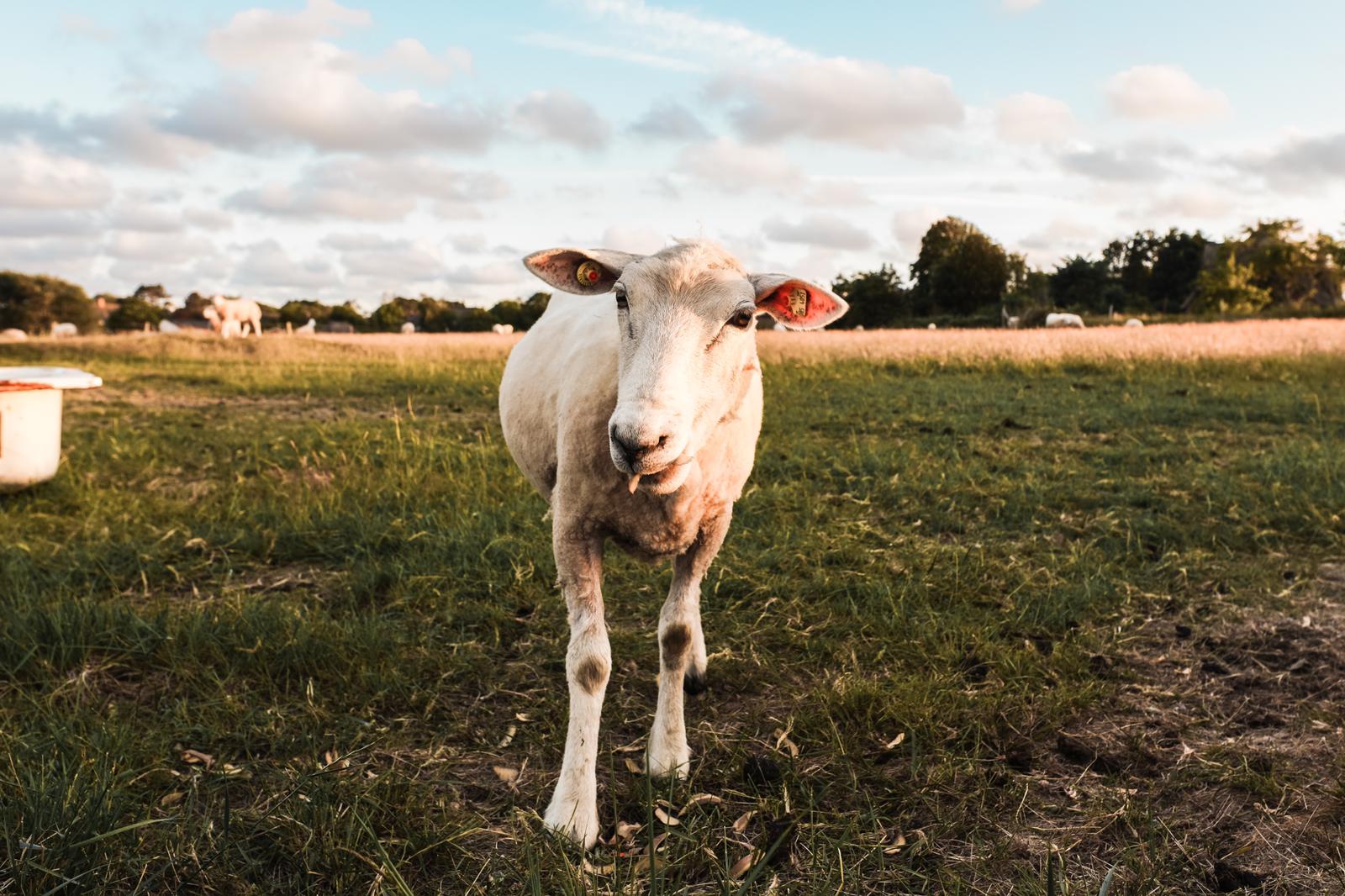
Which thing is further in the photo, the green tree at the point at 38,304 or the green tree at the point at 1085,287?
the green tree at the point at 38,304

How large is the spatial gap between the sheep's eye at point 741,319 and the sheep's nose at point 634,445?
0.61m

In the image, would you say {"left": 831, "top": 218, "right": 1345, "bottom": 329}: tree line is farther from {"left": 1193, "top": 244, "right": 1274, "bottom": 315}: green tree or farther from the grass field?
the grass field

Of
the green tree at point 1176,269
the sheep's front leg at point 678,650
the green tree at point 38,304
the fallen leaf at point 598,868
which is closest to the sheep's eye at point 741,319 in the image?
the sheep's front leg at point 678,650

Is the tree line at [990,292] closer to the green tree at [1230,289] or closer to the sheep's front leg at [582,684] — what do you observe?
the green tree at [1230,289]

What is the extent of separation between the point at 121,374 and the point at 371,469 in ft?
42.2

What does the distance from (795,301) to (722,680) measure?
1.87m

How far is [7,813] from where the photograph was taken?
2.40 metres

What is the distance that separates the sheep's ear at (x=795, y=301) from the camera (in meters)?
2.93

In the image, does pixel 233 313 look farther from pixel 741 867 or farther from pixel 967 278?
pixel 967 278

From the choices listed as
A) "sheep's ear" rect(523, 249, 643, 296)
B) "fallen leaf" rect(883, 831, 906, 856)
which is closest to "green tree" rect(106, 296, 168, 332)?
"sheep's ear" rect(523, 249, 643, 296)

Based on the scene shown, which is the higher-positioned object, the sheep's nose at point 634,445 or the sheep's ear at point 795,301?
the sheep's ear at point 795,301

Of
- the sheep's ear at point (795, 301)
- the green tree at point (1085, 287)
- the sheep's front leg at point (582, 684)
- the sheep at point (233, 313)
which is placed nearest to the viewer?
the sheep's front leg at point (582, 684)

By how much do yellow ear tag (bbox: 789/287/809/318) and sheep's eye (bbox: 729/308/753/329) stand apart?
0.20 metres

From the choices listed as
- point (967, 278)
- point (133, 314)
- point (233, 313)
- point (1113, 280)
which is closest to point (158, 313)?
point (133, 314)
